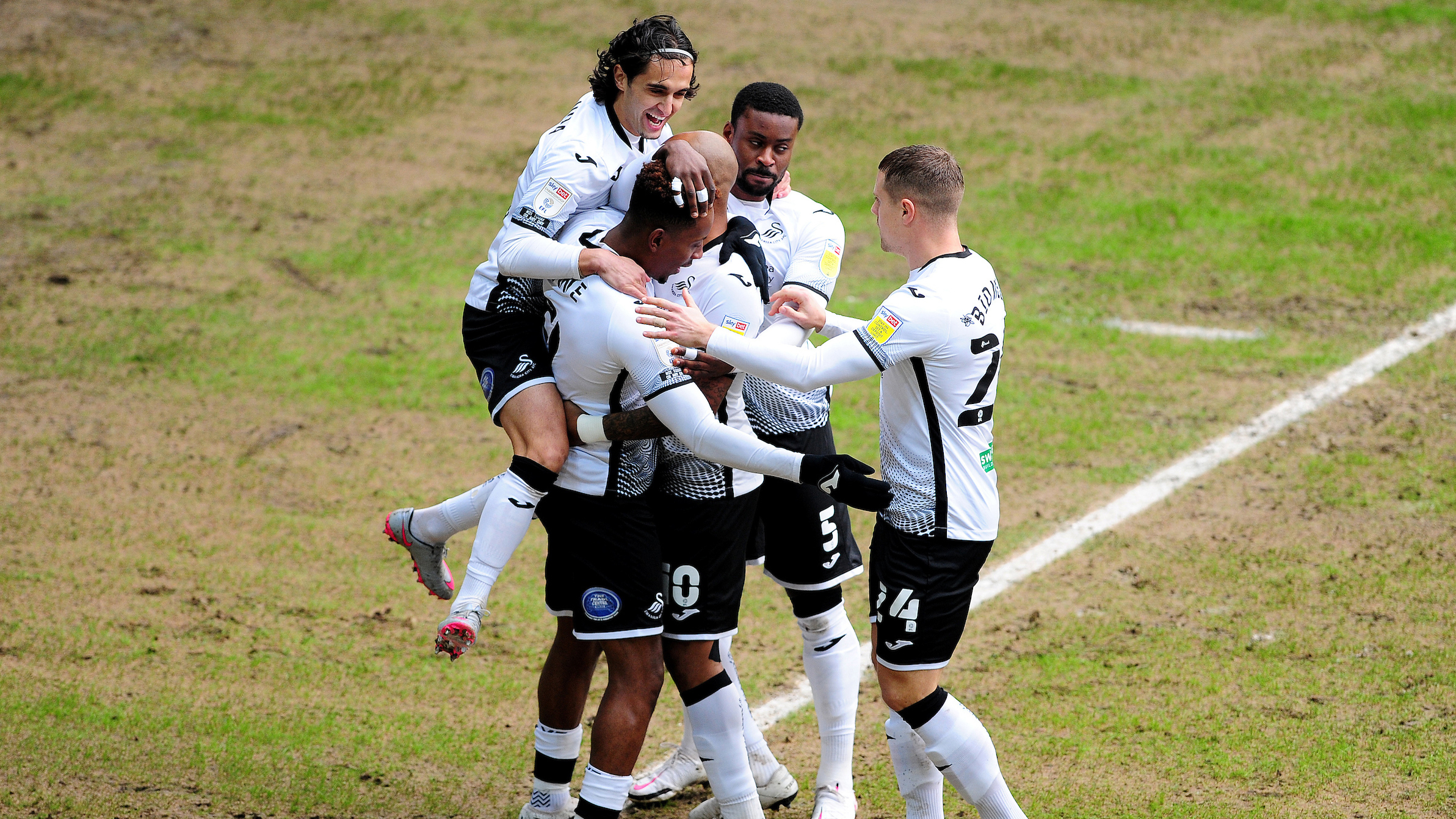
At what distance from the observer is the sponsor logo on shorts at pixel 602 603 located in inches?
169

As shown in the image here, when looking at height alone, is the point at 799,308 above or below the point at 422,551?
above

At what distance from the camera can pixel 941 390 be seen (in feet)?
13.9

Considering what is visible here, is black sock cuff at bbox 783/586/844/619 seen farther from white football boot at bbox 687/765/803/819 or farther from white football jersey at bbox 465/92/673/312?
white football jersey at bbox 465/92/673/312

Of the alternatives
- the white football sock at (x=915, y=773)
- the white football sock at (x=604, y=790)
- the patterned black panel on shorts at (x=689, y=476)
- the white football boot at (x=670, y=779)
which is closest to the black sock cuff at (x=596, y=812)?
the white football sock at (x=604, y=790)

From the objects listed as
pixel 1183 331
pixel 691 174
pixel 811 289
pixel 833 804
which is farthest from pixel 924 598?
pixel 1183 331

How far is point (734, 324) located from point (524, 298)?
31.2 inches

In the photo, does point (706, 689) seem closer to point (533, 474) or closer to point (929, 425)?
point (533, 474)

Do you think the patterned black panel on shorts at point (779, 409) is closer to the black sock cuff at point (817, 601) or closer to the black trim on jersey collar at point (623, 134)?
the black sock cuff at point (817, 601)

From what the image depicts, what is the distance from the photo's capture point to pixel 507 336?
4734 mm

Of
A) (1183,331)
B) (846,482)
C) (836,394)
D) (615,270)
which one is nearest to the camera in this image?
(846,482)

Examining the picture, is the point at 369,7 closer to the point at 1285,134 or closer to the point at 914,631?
the point at 1285,134

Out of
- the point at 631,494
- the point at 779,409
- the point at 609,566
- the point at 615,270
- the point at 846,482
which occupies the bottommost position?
the point at 609,566

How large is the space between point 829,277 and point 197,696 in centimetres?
→ 320

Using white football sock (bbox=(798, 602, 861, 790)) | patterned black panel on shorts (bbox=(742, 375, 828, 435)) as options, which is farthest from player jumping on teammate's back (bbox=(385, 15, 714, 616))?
white football sock (bbox=(798, 602, 861, 790))
